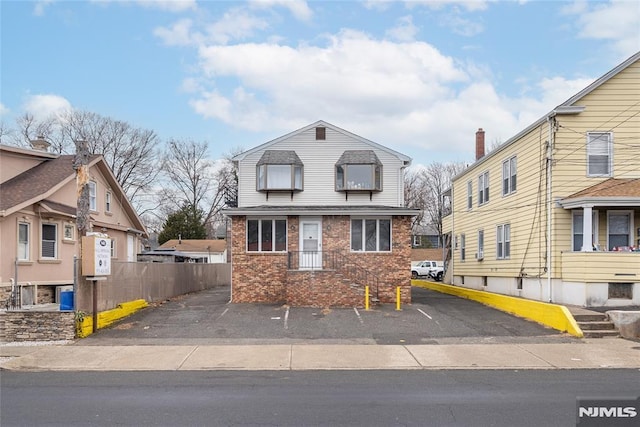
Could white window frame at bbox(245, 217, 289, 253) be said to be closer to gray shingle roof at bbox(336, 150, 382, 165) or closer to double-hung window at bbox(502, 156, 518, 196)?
gray shingle roof at bbox(336, 150, 382, 165)

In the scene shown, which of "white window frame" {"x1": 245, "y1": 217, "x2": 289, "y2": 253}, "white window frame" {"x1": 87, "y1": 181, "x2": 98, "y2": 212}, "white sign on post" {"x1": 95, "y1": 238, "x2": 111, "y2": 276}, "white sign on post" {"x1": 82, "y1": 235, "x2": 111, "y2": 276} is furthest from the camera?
"white window frame" {"x1": 87, "y1": 181, "x2": 98, "y2": 212}

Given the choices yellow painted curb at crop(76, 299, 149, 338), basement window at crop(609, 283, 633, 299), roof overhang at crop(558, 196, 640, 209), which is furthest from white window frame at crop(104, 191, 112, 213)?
basement window at crop(609, 283, 633, 299)

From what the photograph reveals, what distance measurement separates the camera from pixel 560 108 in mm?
20172

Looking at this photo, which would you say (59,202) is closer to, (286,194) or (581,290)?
(286,194)

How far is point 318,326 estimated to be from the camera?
683 inches

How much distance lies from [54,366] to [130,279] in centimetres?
891

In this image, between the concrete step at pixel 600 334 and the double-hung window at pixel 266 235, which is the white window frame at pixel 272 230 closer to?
the double-hung window at pixel 266 235

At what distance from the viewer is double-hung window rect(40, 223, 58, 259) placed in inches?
876

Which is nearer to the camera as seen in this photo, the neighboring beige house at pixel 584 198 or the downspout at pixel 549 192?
the neighboring beige house at pixel 584 198

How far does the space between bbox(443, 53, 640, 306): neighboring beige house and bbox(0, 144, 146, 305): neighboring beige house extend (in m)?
15.7

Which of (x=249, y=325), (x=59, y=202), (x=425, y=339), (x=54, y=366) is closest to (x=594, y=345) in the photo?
(x=425, y=339)

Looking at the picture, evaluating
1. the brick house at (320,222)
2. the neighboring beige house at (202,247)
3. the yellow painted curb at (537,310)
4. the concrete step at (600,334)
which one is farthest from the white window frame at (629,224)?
the neighboring beige house at (202,247)

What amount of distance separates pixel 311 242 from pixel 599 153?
36.6 feet

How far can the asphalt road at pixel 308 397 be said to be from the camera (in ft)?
25.5
